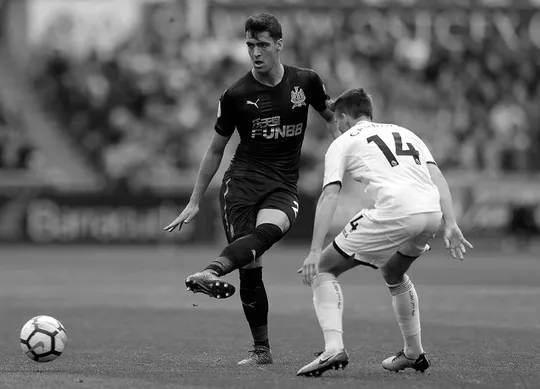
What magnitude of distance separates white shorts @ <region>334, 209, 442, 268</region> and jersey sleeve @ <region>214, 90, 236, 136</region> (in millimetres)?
1639

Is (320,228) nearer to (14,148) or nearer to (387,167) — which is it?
(387,167)

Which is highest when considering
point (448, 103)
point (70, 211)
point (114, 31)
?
point (114, 31)

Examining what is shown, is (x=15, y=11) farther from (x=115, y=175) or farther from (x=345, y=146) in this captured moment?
(x=345, y=146)

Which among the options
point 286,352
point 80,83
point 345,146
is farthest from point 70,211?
point 345,146

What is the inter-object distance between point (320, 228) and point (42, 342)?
2477 mm

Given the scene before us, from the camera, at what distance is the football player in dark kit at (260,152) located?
871cm

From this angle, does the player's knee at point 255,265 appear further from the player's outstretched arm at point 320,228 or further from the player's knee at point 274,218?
the player's outstretched arm at point 320,228

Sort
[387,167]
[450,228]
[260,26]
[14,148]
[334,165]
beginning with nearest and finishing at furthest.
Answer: [450,228] < [334,165] < [387,167] < [260,26] < [14,148]

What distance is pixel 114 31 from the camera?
3011 centimetres

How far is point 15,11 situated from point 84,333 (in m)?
20.1

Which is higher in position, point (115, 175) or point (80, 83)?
point (80, 83)

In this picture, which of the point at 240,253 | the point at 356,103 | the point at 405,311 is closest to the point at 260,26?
the point at 356,103

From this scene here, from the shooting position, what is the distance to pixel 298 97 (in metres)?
9.02

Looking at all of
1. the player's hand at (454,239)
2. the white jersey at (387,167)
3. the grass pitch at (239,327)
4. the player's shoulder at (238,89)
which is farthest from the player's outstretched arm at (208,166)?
the player's hand at (454,239)
